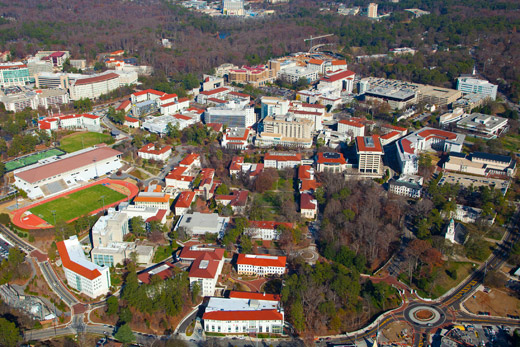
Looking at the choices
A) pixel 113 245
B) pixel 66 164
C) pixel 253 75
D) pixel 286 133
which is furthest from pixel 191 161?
pixel 253 75

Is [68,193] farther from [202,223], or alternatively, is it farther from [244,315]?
[244,315]

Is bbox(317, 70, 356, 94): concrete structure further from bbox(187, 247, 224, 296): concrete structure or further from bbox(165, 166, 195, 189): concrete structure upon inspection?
bbox(187, 247, 224, 296): concrete structure

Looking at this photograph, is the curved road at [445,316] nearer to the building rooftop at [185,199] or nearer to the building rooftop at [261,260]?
the building rooftop at [261,260]

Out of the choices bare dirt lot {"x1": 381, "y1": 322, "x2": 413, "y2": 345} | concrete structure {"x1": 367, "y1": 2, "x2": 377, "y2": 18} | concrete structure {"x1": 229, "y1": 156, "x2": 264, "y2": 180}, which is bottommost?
bare dirt lot {"x1": 381, "y1": 322, "x2": 413, "y2": 345}

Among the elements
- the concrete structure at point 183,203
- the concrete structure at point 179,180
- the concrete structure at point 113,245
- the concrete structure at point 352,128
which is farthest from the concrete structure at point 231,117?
the concrete structure at point 113,245

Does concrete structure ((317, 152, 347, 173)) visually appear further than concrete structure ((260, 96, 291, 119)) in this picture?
No

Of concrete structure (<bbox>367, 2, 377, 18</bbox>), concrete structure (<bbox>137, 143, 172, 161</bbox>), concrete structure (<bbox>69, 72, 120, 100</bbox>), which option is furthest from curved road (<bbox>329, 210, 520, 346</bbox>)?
concrete structure (<bbox>367, 2, 377, 18</bbox>)
